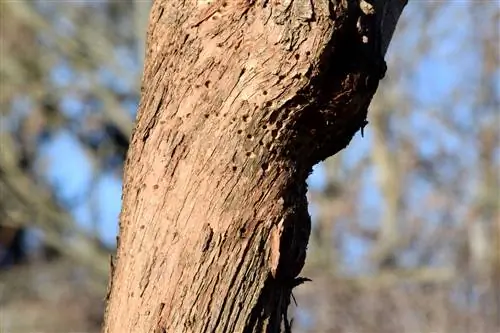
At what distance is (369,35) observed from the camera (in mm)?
1514

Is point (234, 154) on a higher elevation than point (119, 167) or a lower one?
lower

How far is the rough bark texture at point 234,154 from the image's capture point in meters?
1.43

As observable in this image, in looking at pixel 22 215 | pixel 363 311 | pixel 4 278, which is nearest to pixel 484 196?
pixel 363 311

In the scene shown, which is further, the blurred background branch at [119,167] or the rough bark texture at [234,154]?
the blurred background branch at [119,167]

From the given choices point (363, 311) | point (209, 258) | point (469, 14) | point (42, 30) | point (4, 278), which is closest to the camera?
point (209, 258)

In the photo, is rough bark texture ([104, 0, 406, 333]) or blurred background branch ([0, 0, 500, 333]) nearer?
rough bark texture ([104, 0, 406, 333])

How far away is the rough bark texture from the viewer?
1433 mm

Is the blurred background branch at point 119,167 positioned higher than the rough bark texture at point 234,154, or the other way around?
the blurred background branch at point 119,167

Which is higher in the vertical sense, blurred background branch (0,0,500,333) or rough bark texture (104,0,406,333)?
blurred background branch (0,0,500,333)

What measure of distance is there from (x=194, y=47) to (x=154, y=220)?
284mm

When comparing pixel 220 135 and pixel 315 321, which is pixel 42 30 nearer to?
pixel 315 321

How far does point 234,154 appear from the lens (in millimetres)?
1443

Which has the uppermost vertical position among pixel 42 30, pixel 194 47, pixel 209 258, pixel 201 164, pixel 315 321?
pixel 42 30

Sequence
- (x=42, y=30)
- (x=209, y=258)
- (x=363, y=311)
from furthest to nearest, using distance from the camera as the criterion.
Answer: (x=42, y=30) → (x=363, y=311) → (x=209, y=258)
